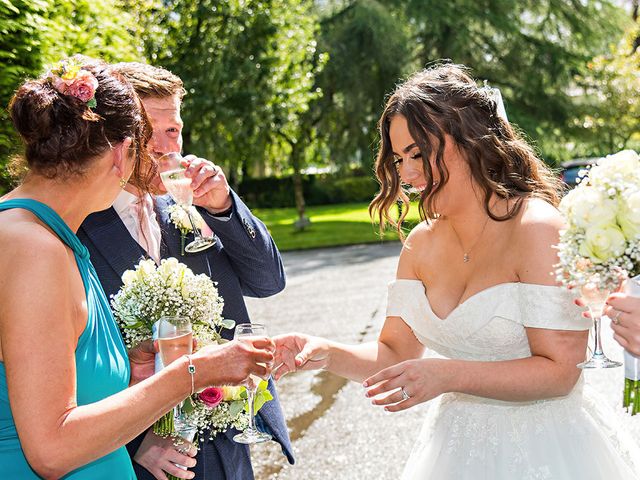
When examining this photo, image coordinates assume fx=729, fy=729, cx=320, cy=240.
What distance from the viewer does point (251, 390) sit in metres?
2.59

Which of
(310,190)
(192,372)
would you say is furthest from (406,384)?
(310,190)

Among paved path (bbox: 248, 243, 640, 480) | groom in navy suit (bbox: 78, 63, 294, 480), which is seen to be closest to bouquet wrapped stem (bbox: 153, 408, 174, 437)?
groom in navy suit (bbox: 78, 63, 294, 480)

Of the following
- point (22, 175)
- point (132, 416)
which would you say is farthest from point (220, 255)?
point (132, 416)

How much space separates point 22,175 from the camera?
2215mm

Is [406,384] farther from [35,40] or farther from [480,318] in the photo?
[35,40]

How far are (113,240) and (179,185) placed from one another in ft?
1.11

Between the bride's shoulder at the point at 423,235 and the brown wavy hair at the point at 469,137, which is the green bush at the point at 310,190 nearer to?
the bride's shoulder at the point at 423,235

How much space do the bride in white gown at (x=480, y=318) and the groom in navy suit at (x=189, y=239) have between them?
304 millimetres

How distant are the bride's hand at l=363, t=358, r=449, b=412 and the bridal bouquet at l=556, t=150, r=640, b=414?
1.80 ft

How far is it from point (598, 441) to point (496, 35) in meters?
23.7

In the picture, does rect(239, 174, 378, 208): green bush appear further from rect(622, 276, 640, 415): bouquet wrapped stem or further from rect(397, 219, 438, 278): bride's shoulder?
rect(622, 276, 640, 415): bouquet wrapped stem

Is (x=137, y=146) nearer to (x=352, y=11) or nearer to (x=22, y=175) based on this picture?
(x=22, y=175)

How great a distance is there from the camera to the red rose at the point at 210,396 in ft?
8.29

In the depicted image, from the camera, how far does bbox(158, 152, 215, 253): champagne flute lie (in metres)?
2.92
